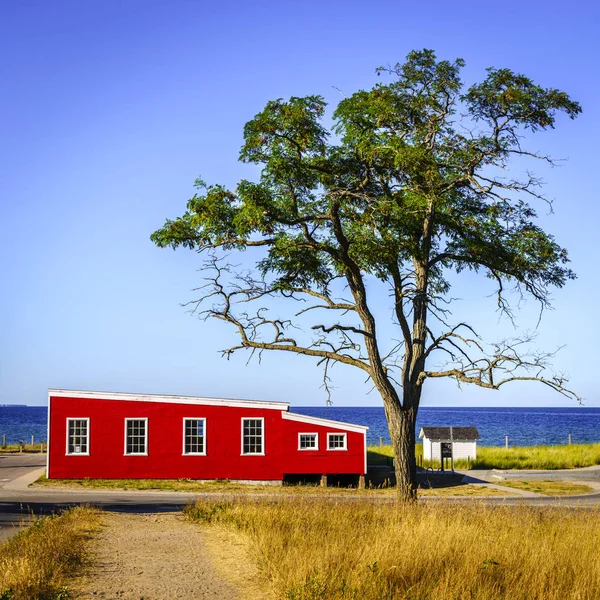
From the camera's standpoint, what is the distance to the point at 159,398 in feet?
107

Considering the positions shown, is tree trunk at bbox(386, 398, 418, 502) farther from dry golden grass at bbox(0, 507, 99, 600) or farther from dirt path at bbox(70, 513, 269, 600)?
dry golden grass at bbox(0, 507, 99, 600)

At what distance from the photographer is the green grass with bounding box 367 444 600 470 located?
4478cm

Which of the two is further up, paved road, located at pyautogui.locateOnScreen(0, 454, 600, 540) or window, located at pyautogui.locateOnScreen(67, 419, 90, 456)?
window, located at pyautogui.locateOnScreen(67, 419, 90, 456)

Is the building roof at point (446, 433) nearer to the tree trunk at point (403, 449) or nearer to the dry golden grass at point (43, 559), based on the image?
the tree trunk at point (403, 449)

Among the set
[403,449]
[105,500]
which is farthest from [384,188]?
[105,500]

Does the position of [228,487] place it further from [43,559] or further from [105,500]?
[43,559]

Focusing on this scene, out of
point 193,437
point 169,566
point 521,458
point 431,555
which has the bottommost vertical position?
point 521,458

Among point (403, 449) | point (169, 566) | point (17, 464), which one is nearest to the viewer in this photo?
Answer: point (169, 566)

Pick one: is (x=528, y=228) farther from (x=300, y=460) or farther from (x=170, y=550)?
(x=300, y=460)

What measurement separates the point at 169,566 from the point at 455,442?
3621 centimetres

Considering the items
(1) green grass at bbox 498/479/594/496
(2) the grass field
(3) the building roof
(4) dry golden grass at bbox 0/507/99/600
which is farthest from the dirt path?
(3) the building roof

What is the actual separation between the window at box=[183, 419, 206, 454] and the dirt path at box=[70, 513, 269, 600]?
1650 cm

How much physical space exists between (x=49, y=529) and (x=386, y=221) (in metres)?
9.96

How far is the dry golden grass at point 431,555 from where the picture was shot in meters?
8.94
